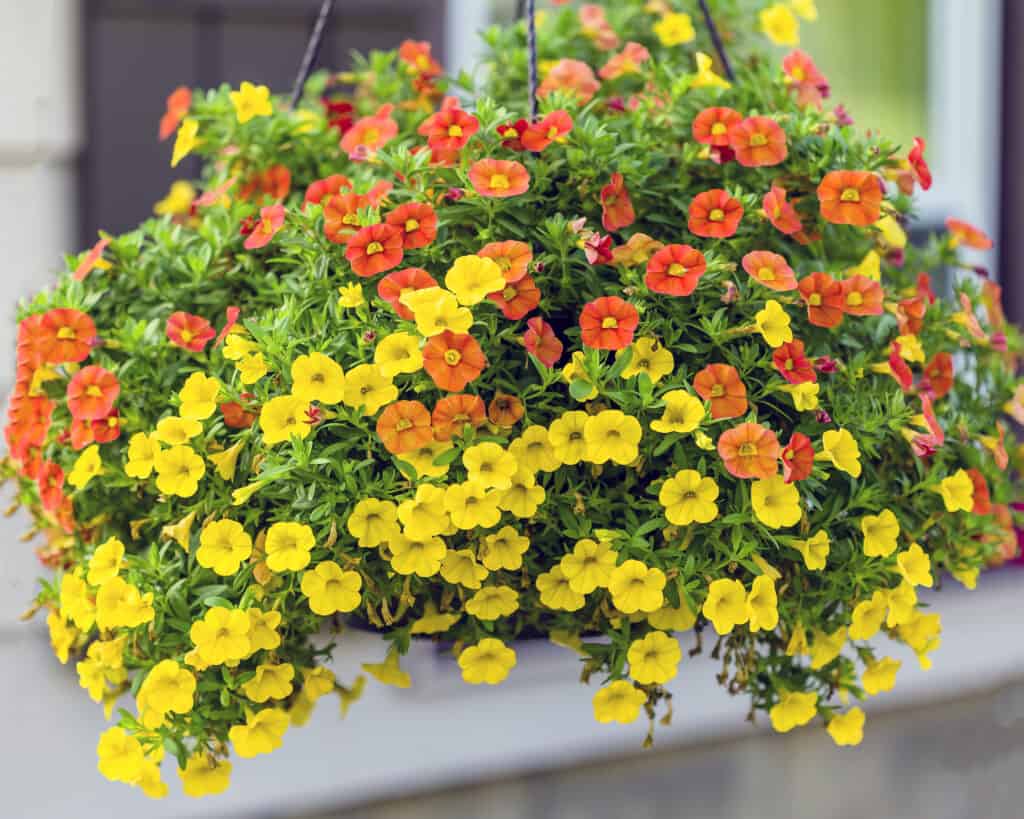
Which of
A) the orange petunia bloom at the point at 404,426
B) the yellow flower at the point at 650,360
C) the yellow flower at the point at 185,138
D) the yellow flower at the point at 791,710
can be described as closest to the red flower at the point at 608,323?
the yellow flower at the point at 650,360

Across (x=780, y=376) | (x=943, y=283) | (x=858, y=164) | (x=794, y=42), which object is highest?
(x=794, y=42)

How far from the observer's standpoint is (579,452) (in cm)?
76

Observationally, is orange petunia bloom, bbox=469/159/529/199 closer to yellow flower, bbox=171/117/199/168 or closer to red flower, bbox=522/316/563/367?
red flower, bbox=522/316/563/367

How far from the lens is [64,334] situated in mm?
884

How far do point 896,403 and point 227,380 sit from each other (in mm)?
→ 508

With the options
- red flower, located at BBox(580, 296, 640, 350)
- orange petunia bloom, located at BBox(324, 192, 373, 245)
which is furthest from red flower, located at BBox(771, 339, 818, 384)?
orange petunia bloom, located at BBox(324, 192, 373, 245)

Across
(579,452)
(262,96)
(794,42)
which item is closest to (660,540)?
(579,452)

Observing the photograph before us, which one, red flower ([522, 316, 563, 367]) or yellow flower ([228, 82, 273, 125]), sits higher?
yellow flower ([228, 82, 273, 125])

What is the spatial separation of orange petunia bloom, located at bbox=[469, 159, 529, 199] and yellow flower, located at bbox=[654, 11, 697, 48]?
1.39ft

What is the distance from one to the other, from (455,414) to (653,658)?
230 millimetres

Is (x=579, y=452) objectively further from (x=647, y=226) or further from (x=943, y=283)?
(x=943, y=283)

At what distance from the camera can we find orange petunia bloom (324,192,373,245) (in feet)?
2.74

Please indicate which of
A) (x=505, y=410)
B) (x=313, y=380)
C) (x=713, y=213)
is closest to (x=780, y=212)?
(x=713, y=213)

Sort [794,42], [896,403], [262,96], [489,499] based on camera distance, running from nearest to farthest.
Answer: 1. [489,499]
2. [896,403]
3. [262,96]
4. [794,42]
